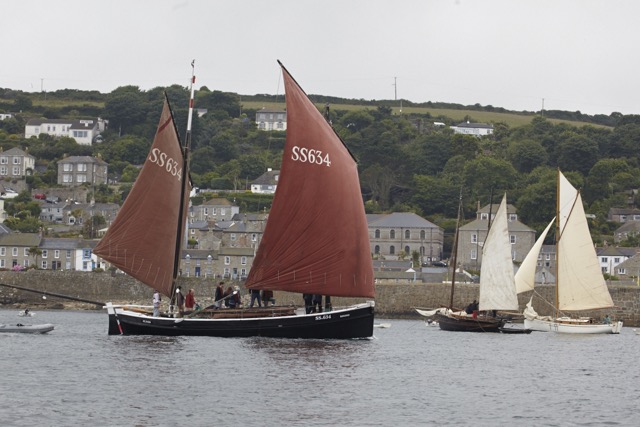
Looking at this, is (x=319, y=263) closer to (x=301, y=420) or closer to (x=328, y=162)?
(x=328, y=162)

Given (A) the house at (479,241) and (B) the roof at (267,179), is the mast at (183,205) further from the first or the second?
(B) the roof at (267,179)

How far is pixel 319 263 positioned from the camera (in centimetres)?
5212

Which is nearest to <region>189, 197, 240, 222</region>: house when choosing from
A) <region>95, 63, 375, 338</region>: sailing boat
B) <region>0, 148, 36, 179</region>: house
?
<region>0, 148, 36, 179</region>: house

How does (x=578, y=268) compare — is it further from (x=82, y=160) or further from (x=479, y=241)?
(x=82, y=160)

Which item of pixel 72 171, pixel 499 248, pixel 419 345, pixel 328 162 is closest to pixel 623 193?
pixel 72 171

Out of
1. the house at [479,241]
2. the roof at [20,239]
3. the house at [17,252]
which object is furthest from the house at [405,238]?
the house at [17,252]

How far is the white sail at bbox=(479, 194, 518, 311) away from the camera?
78312 mm

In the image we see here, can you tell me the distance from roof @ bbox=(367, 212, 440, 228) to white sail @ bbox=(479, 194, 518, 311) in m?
64.9

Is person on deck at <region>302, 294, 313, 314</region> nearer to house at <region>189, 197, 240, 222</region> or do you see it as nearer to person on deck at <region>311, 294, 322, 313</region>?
person on deck at <region>311, 294, 322, 313</region>

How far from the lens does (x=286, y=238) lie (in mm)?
51625

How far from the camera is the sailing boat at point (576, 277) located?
76375 millimetres

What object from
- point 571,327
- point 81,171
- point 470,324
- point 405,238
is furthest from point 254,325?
point 81,171

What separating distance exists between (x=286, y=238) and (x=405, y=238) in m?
93.1

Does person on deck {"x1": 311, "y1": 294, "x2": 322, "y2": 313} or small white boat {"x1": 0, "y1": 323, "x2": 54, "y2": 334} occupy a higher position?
person on deck {"x1": 311, "y1": 294, "x2": 322, "y2": 313}
